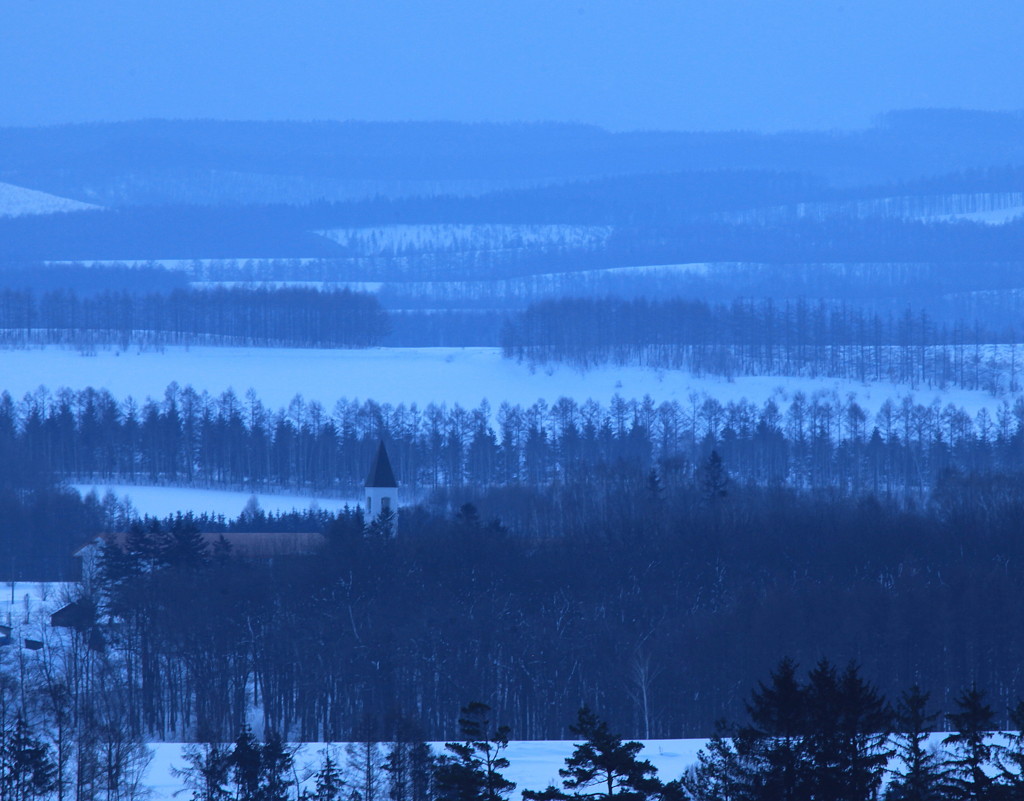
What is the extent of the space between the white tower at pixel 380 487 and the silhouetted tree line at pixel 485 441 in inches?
451

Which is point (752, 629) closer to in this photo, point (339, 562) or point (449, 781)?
point (339, 562)

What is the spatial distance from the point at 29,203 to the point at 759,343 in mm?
106492

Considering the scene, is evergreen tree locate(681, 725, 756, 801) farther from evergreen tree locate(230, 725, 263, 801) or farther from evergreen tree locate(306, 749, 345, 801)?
evergreen tree locate(230, 725, 263, 801)

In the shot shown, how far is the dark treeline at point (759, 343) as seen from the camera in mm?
89938

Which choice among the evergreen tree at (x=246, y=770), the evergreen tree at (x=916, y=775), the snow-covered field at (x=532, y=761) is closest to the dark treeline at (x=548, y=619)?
the snow-covered field at (x=532, y=761)

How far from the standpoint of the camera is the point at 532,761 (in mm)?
25453

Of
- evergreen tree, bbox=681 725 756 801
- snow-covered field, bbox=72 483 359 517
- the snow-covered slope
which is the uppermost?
the snow-covered slope

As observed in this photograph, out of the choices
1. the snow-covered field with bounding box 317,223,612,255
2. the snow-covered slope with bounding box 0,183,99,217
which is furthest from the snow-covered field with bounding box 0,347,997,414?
the snow-covered slope with bounding box 0,183,99,217

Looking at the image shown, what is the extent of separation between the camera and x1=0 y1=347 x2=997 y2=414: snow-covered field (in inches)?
3314

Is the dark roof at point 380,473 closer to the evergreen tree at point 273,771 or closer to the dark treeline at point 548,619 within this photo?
the dark treeline at point 548,619

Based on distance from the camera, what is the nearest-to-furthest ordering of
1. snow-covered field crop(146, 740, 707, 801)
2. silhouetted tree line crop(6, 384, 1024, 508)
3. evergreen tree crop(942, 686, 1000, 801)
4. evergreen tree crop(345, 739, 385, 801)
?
Answer: evergreen tree crop(942, 686, 1000, 801), evergreen tree crop(345, 739, 385, 801), snow-covered field crop(146, 740, 707, 801), silhouetted tree line crop(6, 384, 1024, 508)

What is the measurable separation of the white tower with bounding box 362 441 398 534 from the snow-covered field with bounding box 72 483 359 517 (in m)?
8.14

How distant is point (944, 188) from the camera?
171 m

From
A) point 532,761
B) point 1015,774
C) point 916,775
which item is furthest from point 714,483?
point 1015,774
